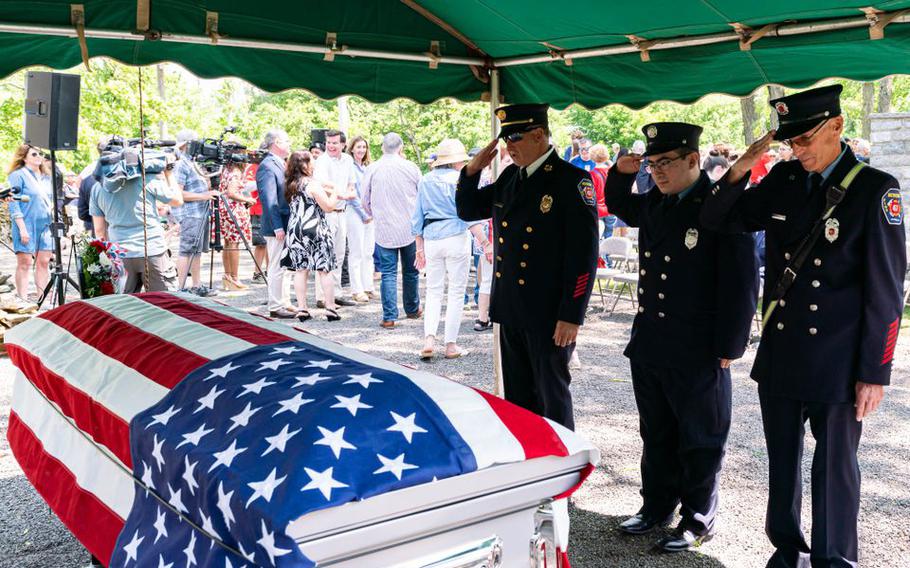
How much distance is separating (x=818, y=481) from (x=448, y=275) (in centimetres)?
436

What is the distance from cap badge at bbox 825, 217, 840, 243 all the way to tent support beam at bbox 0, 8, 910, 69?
3.33 feet

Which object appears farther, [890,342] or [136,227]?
[136,227]

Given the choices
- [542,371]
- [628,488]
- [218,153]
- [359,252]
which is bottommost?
[628,488]

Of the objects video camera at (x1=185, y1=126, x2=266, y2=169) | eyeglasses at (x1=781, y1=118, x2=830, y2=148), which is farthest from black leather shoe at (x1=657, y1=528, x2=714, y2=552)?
video camera at (x1=185, y1=126, x2=266, y2=169)

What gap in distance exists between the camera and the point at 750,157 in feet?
9.64

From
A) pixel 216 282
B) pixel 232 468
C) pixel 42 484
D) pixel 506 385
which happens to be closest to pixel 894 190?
pixel 506 385

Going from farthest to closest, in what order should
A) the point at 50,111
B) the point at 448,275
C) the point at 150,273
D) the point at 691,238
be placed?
the point at 50,111
the point at 150,273
the point at 448,275
the point at 691,238

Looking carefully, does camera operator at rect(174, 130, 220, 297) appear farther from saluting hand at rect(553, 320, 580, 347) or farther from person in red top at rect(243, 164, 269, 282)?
saluting hand at rect(553, 320, 580, 347)

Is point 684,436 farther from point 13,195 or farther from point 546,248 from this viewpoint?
point 13,195

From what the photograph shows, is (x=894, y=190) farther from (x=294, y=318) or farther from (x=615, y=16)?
(x=294, y=318)

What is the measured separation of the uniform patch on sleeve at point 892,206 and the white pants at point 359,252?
7113 millimetres

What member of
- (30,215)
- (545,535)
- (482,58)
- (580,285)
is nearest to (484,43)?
(482,58)

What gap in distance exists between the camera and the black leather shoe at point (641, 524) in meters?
3.71

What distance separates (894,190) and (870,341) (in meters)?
0.50
